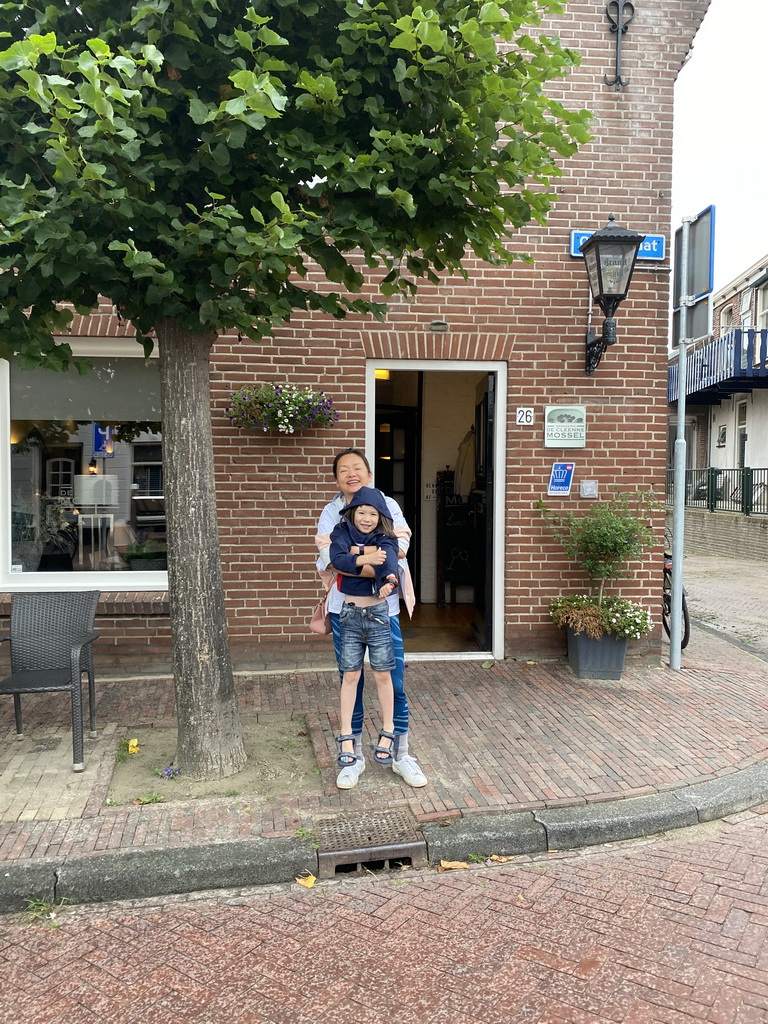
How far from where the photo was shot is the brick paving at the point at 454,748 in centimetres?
379

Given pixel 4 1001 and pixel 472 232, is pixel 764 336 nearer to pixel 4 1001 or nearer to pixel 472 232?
pixel 472 232

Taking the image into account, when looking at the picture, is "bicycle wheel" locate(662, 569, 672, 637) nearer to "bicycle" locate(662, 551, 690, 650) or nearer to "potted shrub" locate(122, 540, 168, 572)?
"bicycle" locate(662, 551, 690, 650)

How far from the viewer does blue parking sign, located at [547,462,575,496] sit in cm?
661

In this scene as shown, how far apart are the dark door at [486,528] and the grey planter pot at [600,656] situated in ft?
2.83

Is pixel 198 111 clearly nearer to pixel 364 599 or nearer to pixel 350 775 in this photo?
pixel 364 599

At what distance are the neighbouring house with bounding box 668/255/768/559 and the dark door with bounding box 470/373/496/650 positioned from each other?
9.56 m

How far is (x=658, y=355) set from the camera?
6.67 meters

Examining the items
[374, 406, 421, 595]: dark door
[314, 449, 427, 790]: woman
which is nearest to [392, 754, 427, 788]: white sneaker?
[314, 449, 427, 790]: woman

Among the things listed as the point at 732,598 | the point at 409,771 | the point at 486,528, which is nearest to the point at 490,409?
the point at 486,528

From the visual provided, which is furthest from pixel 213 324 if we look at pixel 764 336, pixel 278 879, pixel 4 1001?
pixel 764 336

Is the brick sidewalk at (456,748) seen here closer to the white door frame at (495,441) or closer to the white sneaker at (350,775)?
the white sneaker at (350,775)

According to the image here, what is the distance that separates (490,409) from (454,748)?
3227 millimetres

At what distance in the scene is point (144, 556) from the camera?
21.8 ft

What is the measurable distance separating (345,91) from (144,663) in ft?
15.5
